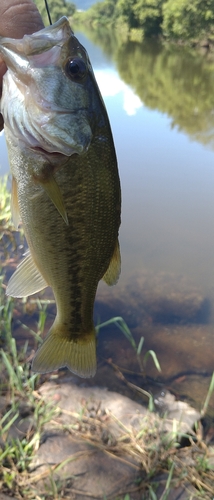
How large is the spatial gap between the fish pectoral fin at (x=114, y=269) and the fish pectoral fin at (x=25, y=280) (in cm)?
28

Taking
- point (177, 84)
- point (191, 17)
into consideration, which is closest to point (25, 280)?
point (177, 84)

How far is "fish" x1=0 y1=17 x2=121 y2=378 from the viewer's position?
1524mm

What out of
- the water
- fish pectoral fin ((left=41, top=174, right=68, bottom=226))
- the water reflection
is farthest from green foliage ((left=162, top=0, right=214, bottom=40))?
fish pectoral fin ((left=41, top=174, right=68, bottom=226))

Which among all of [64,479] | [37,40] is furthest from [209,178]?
[37,40]

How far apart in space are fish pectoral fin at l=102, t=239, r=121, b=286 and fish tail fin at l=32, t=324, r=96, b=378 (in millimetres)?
322

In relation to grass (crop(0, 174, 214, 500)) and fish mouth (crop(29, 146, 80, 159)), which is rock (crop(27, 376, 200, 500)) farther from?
fish mouth (crop(29, 146, 80, 159))

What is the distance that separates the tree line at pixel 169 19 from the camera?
42069 mm

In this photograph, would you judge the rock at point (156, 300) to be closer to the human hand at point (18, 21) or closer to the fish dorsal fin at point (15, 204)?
the fish dorsal fin at point (15, 204)

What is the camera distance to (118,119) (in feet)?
49.0

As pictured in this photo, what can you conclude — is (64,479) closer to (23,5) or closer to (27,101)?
(27,101)

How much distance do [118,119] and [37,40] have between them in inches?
549

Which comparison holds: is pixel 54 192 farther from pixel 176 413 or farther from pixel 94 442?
pixel 176 413

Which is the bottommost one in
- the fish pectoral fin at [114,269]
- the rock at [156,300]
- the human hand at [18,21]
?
the rock at [156,300]

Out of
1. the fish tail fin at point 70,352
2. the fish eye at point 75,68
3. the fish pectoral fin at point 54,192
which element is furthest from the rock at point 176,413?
the fish eye at point 75,68
